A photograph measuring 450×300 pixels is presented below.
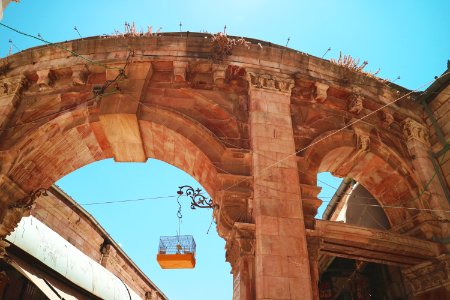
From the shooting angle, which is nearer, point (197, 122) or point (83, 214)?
point (197, 122)

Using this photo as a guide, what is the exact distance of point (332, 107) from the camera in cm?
845

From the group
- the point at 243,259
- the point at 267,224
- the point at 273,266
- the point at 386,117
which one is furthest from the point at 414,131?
the point at 243,259

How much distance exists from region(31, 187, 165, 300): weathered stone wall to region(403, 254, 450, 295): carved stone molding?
1036 centimetres

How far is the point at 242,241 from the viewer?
5594 mm

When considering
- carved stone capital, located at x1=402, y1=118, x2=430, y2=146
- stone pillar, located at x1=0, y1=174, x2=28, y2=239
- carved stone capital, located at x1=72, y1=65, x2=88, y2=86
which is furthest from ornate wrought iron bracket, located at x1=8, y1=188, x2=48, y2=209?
carved stone capital, located at x1=402, y1=118, x2=430, y2=146

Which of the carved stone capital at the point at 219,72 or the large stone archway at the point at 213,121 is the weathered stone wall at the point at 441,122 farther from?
the carved stone capital at the point at 219,72

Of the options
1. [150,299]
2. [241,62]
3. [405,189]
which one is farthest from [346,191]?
[150,299]

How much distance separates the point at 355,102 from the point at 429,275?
3868 millimetres

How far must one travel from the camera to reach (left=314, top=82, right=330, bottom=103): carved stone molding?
26.6ft

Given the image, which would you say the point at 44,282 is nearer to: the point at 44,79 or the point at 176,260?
the point at 176,260

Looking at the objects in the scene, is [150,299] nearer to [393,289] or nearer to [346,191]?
[346,191]

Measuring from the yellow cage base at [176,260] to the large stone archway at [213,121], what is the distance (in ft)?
5.70

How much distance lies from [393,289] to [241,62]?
20.8 feet

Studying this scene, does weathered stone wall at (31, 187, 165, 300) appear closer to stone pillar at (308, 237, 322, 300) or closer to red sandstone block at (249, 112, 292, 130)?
red sandstone block at (249, 112, 292, 130)
